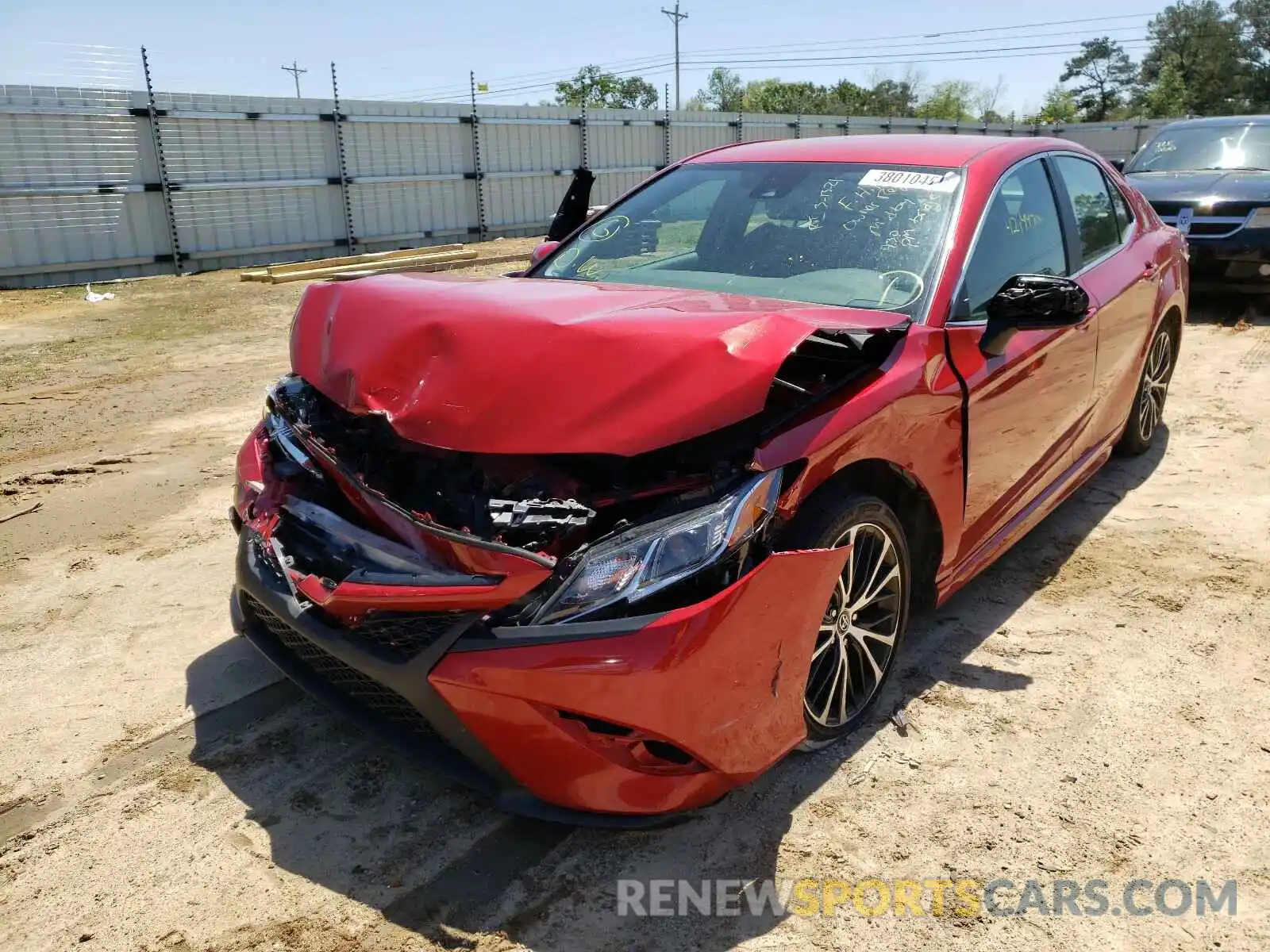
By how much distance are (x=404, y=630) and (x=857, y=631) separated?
130cm

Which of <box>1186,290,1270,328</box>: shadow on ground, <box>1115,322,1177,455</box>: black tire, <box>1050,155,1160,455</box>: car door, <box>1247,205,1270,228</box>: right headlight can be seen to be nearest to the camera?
<box>1050,155,1160,455</box>: car door

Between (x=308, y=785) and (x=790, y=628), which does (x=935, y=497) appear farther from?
(x=308, y=785)

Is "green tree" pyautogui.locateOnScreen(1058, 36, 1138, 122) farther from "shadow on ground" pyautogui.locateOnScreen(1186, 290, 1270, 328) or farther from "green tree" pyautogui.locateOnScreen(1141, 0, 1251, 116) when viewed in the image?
"shadow on ground" pyautogui.locateOnScreen(1186, 290, 1270, 328)

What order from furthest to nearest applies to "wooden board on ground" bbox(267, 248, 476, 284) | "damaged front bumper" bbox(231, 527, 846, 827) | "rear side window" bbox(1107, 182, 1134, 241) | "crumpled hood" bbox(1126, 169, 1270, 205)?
"wooden board on ground" bbox(267, 248, 476, 284), "crumpled hood" bbox(1126, 169, 1270, 205), "rear side window" bbox(1107, 182, 1134, 241), "damaged front bumper" bbox(231, 527, 846, 827)

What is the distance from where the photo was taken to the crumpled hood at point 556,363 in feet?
7.60

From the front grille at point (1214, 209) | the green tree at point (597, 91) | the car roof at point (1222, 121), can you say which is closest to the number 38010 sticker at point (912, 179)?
the front grille at point (1214, 209)

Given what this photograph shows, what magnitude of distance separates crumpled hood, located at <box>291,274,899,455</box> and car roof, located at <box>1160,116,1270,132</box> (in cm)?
955

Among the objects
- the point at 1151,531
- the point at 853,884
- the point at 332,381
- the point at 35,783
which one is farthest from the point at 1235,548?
the point at 35,783

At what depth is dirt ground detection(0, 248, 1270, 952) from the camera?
2.21 m

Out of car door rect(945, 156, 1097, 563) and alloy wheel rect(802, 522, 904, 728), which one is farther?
car door rect(945, 156, 1097, 563)

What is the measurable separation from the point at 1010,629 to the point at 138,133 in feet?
44.9

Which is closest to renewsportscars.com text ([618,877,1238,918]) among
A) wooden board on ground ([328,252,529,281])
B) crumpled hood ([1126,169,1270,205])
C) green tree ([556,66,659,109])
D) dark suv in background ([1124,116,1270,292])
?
dark suv in background ([1124,116,1270,292])

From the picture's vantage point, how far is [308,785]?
267cm

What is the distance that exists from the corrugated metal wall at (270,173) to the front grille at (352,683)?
12.2m
